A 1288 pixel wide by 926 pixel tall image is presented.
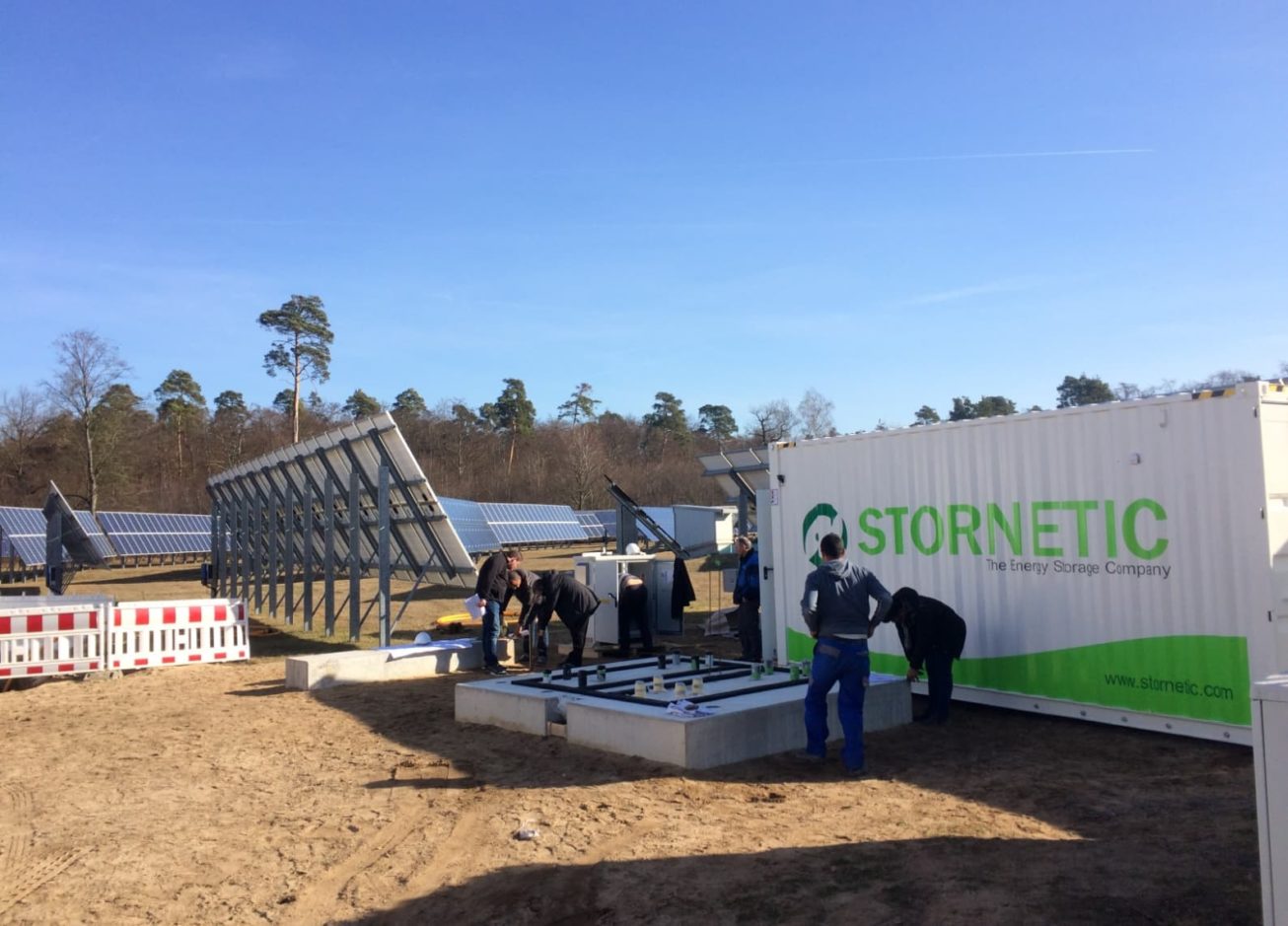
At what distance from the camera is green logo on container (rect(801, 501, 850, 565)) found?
449 inches

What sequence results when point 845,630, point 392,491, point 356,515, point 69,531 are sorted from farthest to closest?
point 69,531, point 392,491, point 356,515, point 845,630

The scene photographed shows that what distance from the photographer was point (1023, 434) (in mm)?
9500

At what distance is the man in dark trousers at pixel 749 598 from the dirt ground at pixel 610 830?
4170mm

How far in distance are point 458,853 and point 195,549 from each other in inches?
1332

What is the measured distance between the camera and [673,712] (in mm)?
8281

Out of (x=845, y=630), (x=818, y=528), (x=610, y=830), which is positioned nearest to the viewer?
(x=610, y=830)

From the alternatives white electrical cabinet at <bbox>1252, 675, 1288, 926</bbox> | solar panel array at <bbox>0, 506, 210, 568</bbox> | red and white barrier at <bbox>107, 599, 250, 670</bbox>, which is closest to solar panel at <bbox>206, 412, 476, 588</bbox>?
red and white barrier at <bbox>107, 599, 250, 670</bbox>

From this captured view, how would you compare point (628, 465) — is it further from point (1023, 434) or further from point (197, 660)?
point (1023, 434)

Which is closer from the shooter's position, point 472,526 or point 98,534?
point 98,534

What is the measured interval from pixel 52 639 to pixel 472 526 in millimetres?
23228

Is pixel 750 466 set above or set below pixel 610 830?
above

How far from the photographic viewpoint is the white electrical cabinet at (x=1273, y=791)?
3.65m

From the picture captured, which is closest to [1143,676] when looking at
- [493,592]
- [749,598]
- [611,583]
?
[749,598]

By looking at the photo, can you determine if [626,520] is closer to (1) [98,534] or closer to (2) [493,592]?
(2) [493,592]
